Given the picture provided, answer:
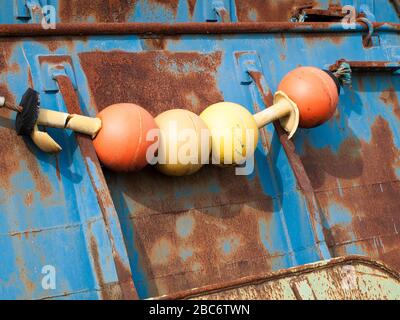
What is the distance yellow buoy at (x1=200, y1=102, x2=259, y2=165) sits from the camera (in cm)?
460

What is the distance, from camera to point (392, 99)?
593 centimetres

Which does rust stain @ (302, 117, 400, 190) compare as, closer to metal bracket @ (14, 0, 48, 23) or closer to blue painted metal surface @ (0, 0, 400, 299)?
blue painted metal surface @ (0, 0, 400, 299)

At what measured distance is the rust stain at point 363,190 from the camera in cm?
524

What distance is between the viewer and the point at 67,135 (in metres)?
4.42

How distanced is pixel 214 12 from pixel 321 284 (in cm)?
249

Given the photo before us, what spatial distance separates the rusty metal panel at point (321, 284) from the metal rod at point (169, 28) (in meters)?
1.80

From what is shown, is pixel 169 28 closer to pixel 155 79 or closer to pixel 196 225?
pixel 155 79

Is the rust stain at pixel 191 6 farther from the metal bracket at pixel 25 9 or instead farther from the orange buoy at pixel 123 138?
the orange buoy at pixel 123 138

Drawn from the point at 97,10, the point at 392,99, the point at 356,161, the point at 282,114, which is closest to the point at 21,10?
the point at 97,10

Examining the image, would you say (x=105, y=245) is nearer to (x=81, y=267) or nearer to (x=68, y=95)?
(x=81, y=267)

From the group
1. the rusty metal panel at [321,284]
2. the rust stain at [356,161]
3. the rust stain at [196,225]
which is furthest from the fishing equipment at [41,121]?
the rust stain at [356,161]
